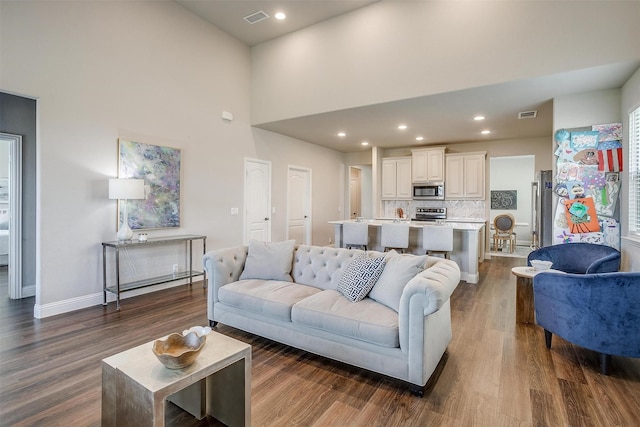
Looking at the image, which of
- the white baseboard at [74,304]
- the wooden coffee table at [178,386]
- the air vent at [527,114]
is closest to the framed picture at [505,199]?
the air vent at [527,114]

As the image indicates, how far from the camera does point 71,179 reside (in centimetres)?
365

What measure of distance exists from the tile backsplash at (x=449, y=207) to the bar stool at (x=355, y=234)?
283 centimetres

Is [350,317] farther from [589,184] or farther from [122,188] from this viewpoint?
[589,184]

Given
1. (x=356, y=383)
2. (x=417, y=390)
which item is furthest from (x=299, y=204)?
(x=417, y=390)

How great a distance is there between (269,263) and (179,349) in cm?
167

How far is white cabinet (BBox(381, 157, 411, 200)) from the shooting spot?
7.92 meters

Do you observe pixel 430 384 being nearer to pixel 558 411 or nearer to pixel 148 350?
pixel 558 411

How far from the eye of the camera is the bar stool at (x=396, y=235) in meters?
5.26

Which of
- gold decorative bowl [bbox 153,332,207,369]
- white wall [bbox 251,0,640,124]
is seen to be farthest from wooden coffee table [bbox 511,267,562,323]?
gold decorative bowl [bbox 153,332,207,369]

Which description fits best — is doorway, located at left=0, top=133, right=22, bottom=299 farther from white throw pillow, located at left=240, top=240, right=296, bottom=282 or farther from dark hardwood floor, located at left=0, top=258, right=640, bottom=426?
white throw pillow, located at left=240, top=240, right=296, bottom=282

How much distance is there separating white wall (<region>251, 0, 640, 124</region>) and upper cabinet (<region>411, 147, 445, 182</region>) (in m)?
3.43

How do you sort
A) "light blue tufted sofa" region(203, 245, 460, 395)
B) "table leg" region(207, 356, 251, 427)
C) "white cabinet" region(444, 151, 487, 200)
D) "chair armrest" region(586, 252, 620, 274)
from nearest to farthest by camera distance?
"table leg" region(207, 356, 251, 427), "light blue tufted sofa" region(203, 245, 460, 395), "chair armrest" region(586, 252, 620, 274), "white cabinet" region(444, 151, 487, 200)

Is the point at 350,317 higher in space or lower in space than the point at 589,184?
lower

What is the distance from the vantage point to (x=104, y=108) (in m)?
3.92
